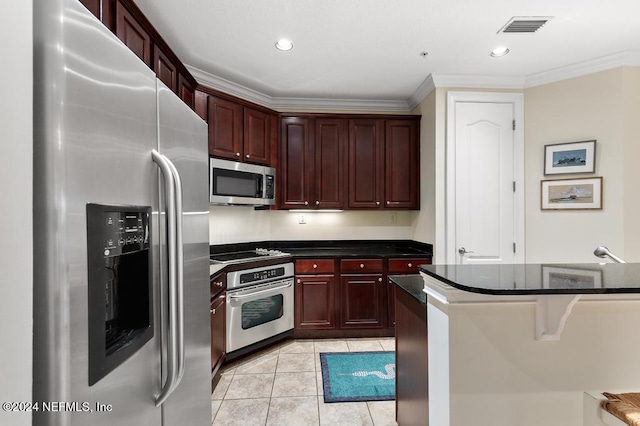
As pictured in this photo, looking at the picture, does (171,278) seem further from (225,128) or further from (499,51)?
(499,51)

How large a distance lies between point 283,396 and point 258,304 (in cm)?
89

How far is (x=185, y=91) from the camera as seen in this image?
2.78 meters

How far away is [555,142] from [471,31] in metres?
1.45

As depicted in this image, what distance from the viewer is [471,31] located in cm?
242

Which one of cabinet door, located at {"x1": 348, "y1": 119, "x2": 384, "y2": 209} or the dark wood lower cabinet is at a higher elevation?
cabinet door, located at {"x1": 348, "y1": 119, "x2": 384, "y2": 209}

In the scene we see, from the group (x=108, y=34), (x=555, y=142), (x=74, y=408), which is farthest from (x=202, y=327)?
(x=555, y=142)

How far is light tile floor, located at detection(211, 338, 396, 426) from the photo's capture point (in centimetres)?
213

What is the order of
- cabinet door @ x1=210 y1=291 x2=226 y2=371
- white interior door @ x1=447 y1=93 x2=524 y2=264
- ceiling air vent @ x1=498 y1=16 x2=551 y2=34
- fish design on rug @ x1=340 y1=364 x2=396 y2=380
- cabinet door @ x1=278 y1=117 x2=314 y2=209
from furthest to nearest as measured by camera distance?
1. cabinet door @ x1=278 y1=117 x2=314 y2=209
2. white interior door @ x1=447 y1=93 x2=524 y2=264
3. fish design on rug @ x1=340 y1=364 x2=396 y2=380
4. cabinet door @ x1=210 y1=291 x2=226 y2=371
5. ceiling air vent @ x1=498 y1=16 x2=551 y2=34

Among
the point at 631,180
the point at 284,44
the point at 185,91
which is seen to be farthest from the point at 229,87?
the point at 631,180

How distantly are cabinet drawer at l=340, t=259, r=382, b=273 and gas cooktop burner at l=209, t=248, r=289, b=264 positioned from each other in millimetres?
634

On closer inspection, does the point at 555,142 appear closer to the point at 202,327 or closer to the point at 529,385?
the point at 529,385

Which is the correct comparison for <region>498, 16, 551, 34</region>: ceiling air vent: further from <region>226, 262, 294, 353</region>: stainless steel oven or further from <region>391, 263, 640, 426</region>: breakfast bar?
<region>226, 262, 294, 353</region>: stainless steel oven

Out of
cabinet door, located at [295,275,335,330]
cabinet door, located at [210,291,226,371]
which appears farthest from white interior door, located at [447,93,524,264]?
cabinet door, located at [210,291,226,371]

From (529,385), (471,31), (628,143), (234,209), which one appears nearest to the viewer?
(529,385)
